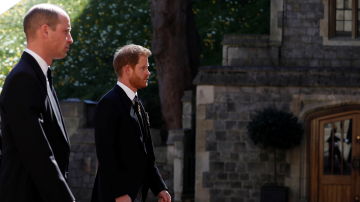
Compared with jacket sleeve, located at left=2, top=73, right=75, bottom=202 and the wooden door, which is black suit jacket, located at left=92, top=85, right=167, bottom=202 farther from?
the wooden door

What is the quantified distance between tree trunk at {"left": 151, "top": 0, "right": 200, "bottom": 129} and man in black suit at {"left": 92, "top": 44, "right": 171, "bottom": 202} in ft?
43.6

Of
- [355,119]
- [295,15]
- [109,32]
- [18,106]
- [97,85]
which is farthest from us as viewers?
[109,32]

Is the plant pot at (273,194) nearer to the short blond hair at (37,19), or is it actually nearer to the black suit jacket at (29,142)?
the black suit jacket at (29,142)

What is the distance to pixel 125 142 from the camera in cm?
657

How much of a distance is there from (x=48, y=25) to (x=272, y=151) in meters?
12.4

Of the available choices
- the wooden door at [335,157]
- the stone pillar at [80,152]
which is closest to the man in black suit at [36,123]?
the wooden door at [335,157]

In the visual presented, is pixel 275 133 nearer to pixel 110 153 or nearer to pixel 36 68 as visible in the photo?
pixel 110 153

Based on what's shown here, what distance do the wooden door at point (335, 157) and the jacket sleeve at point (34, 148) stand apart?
41.5 ft

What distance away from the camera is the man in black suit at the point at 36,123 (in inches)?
192

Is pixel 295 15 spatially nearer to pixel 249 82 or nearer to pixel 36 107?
pixel 249 82

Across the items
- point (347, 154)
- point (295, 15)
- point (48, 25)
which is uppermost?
point (295, 15)

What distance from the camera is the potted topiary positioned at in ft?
54.6

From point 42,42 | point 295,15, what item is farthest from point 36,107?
point 295,15

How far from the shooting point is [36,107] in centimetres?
495
